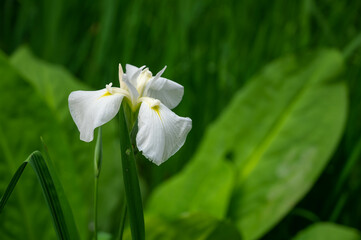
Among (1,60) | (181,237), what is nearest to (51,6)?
(1,60)

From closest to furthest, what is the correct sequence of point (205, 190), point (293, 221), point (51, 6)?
1. point (205, 190)
2. point (293, 221)
3. point (51, 6)

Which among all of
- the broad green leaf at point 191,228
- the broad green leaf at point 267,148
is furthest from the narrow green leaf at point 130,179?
the broad green leaf at point 267,148

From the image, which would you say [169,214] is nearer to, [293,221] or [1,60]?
[293,221]

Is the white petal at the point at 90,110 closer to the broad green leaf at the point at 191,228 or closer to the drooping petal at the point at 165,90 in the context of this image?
the drooping petal at the point at 165,90

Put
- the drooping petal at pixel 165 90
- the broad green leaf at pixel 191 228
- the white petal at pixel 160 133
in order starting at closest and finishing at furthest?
the white petal at pixel 160 133 → the drooping petal at pixel 165 90 → the broad green leaf at pixel 191 228

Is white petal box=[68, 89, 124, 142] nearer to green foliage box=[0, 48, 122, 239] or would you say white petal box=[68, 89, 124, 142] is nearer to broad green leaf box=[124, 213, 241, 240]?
broad green leaf box=[124, 213, 241, 240]

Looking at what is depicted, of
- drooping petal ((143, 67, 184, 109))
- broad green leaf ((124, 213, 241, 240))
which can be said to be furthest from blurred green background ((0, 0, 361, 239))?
drooping petal ((143, 67, 184, 109))
